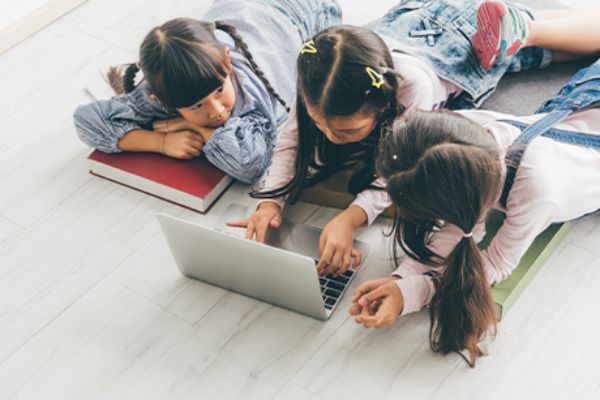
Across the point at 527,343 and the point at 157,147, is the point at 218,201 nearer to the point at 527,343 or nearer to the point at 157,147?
the point at 157,147

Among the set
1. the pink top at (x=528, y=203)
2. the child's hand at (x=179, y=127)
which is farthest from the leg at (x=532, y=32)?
the child's hand at (x=179, y=127)

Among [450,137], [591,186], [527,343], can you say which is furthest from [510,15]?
[527,343]

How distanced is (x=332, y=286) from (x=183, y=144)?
431mm

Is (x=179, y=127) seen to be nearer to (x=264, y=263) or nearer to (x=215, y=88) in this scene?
(x=215, y=88)

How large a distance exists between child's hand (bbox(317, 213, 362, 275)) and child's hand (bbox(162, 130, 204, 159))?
13.7 inches

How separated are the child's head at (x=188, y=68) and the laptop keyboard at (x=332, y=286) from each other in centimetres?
39

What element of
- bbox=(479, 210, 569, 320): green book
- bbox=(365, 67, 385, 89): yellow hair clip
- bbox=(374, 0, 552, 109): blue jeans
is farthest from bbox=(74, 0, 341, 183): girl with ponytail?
bbox=(479, 210, 569, 320): green book

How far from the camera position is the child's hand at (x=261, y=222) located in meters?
1.25

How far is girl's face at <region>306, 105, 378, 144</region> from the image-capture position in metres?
1.13

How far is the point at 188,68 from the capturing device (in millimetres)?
1257

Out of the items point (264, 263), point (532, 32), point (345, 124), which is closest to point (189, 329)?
point (264, 263)

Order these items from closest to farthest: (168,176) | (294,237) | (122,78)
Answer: (294,237)
(168,176)
(122,78)

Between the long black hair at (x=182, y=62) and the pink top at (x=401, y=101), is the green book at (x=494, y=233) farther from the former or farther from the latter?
the long black hair at (x=182, y=62)

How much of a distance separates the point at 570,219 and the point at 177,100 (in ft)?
2.37
